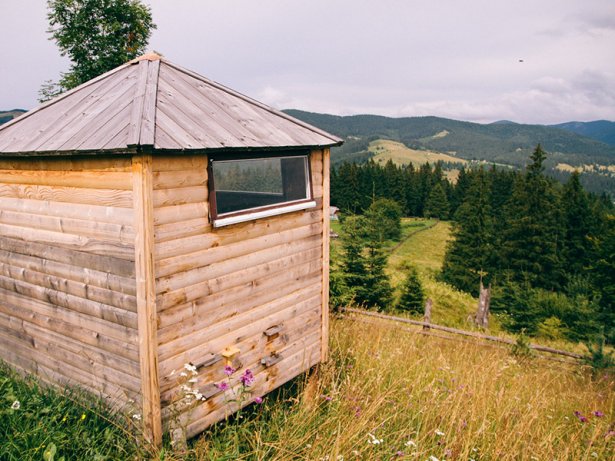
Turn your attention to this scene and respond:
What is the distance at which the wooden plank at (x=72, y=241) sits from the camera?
4027 mm

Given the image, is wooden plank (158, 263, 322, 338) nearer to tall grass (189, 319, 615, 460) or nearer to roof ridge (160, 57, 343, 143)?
tall grass (189, 319, 615, 460)

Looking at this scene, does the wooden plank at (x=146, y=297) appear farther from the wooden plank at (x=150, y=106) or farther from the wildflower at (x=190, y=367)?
the wildflower at (x=190, y=367)

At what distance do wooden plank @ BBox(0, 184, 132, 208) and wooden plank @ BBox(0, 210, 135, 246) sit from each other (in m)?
0.19

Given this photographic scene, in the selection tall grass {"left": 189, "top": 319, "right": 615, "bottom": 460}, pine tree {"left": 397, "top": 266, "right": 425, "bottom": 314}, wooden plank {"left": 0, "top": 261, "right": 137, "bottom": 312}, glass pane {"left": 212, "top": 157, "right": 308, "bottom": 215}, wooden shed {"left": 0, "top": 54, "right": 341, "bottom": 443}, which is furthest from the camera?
pine tree {"left": 397, "top": 266, "right": 425, "bottom": 314}

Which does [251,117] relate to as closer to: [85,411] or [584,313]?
[85,411]

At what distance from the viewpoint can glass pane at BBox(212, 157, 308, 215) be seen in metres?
4.87

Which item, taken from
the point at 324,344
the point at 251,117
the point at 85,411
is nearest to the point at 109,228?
the point at 85,411

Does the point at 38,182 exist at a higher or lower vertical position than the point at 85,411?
higher

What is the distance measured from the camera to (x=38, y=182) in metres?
4.76

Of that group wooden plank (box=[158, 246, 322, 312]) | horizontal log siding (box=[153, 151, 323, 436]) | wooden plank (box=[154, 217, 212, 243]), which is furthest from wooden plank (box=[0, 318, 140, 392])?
wooden plank (box=[154, 217, 212, 243])

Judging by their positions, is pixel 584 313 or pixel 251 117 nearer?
pixel 251 117

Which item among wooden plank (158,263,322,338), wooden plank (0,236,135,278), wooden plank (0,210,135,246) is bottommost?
wooden plank (158,263,322,338)

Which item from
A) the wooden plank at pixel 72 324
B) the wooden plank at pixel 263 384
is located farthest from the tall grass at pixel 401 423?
the wooden plank at pixel 72 324

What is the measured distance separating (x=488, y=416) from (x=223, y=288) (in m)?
3.69
